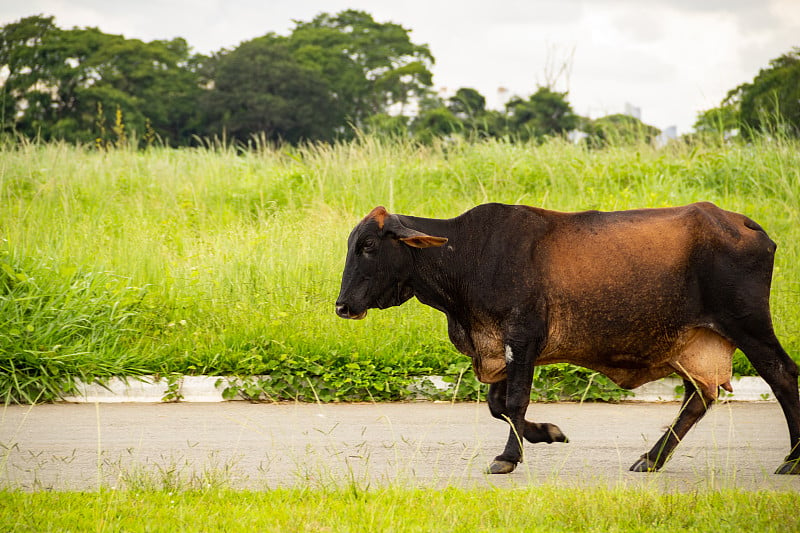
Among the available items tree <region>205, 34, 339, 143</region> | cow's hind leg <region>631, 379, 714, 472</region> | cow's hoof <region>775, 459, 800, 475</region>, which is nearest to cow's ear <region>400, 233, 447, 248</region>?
cow's hind leg <region>631, 379, 714, 472</region>

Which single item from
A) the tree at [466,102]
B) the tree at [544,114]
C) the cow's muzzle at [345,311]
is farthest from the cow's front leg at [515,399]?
the tree at [466,102]

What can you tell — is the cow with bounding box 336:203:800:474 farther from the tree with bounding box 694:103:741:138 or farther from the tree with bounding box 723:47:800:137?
the tree with bounding box 723:47:800:137

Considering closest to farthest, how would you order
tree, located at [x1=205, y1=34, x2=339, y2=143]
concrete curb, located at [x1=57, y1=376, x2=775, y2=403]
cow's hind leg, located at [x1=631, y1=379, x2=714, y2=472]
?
1. cow's hind leg, located at [x1=631, y1=379, x2=714, y2=472]
2. concrete curb, located at [x1=57, y1=376, x2=775, y2=403]
3. tree, located at [x1=205, y1=34, x2=339, y2=143]

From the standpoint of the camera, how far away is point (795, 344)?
920cm

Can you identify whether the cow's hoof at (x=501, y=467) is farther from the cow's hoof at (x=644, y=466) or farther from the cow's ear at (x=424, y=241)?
the cow's ear at (x=424, y=241)

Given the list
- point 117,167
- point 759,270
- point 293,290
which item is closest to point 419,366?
point 293,290

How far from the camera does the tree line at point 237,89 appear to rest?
1468 inches

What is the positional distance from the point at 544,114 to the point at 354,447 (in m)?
25.1

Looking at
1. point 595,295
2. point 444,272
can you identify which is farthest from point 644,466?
point 444,272

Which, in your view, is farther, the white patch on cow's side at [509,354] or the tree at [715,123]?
the tree at [715,123]

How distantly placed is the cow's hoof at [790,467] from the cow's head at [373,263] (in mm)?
2490

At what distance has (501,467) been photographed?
5.63m

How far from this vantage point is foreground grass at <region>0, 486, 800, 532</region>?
4.30 m

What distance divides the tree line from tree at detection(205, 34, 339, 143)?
0.22 feet
